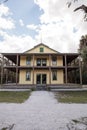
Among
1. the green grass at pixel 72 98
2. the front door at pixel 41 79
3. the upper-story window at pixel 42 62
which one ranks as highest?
the upper-story window at pixel 42 62

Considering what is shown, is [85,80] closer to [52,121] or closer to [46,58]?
[46,58]

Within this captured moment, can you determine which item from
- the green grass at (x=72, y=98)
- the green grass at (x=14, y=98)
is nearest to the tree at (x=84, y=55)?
the green grass at (x=72, y=98)

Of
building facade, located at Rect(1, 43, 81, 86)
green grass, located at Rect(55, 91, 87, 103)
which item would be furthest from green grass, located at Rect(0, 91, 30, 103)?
building facade, located at Rect(1, 43, 81, 86)

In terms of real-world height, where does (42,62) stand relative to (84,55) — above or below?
below

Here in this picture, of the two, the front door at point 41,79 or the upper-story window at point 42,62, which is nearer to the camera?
the front door at point 41,79

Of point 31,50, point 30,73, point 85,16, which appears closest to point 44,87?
point 30,73

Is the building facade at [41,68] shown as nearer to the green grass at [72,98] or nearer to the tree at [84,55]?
the tree at [84,55]

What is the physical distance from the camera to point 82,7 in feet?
21.2

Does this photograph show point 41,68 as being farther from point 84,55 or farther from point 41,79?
point 84,55

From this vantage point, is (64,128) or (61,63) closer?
(64,128)

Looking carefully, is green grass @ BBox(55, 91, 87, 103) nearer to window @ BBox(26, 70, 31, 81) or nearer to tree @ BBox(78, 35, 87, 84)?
tree @ BBox(78, 35, 87, 84)

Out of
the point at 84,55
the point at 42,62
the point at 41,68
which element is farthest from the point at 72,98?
the point at 42,62

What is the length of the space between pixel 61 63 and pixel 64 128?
2760cm

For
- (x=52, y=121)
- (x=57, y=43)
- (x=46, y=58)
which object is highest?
(x=57, y=43)
